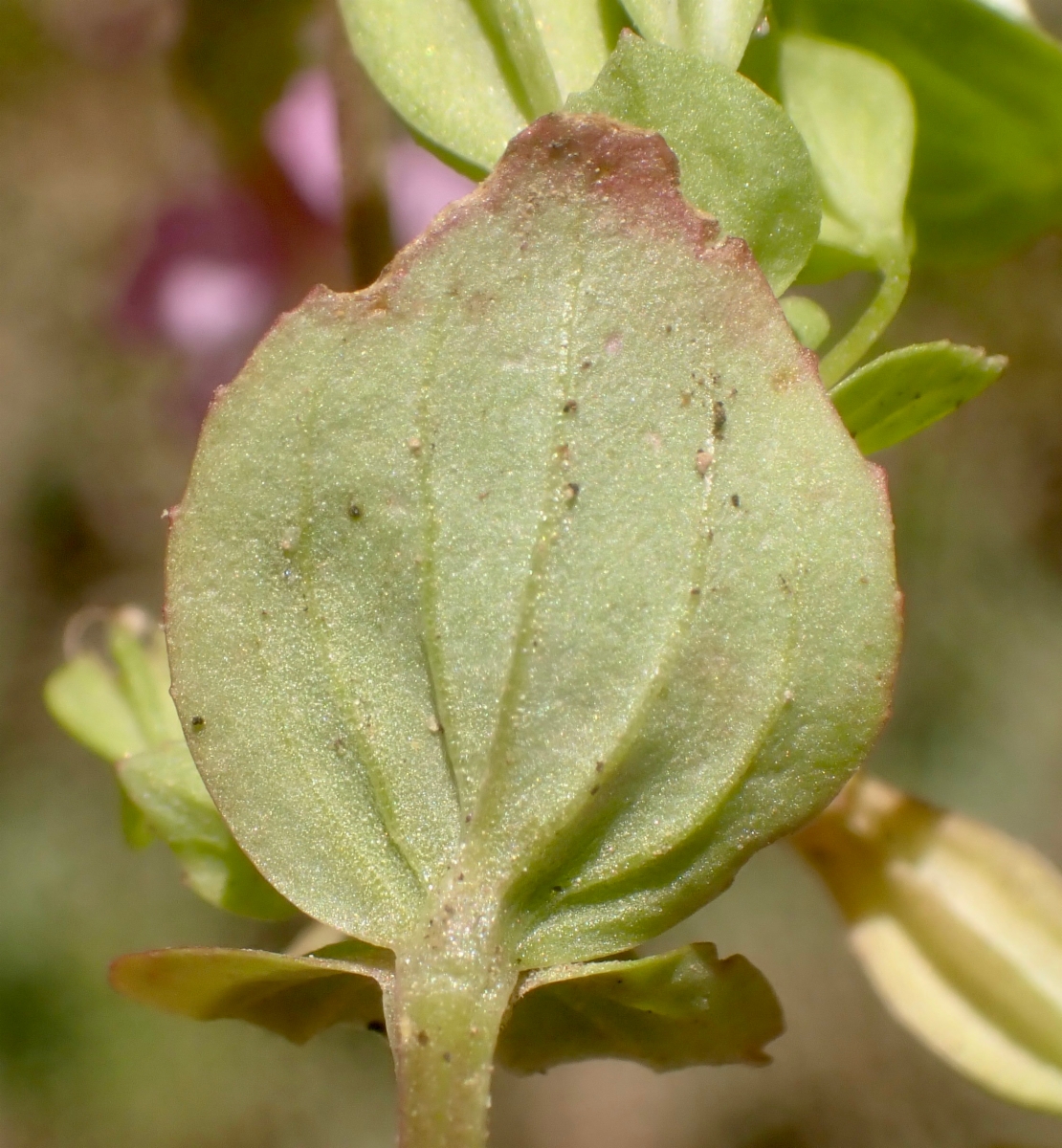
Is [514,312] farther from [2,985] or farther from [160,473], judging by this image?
[160,473]

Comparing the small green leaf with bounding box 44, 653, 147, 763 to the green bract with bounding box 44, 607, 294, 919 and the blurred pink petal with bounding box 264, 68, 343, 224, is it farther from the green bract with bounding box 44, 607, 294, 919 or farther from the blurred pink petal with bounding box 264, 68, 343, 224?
the blurred pink petal with bounding box 264, 68, 343, 224

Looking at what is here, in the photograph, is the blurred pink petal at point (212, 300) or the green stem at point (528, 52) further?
the blurred pink petal at point (212, 300)

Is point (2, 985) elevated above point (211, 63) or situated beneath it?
situated beneath

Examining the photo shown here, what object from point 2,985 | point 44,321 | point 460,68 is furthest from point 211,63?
point 44,321

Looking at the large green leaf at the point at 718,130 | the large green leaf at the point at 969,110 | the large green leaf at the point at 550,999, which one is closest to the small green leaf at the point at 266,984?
the large green leaf at the point at 550,999

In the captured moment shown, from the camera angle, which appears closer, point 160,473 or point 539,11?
point 539,11

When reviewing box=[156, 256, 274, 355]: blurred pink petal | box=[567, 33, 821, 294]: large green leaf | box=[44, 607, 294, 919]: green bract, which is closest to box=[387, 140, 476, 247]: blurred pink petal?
box=[156, 256, 274, 355]: blurred pink petal

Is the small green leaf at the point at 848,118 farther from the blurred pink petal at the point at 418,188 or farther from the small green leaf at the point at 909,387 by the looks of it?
the blurred pink petal at the point at 418,188
